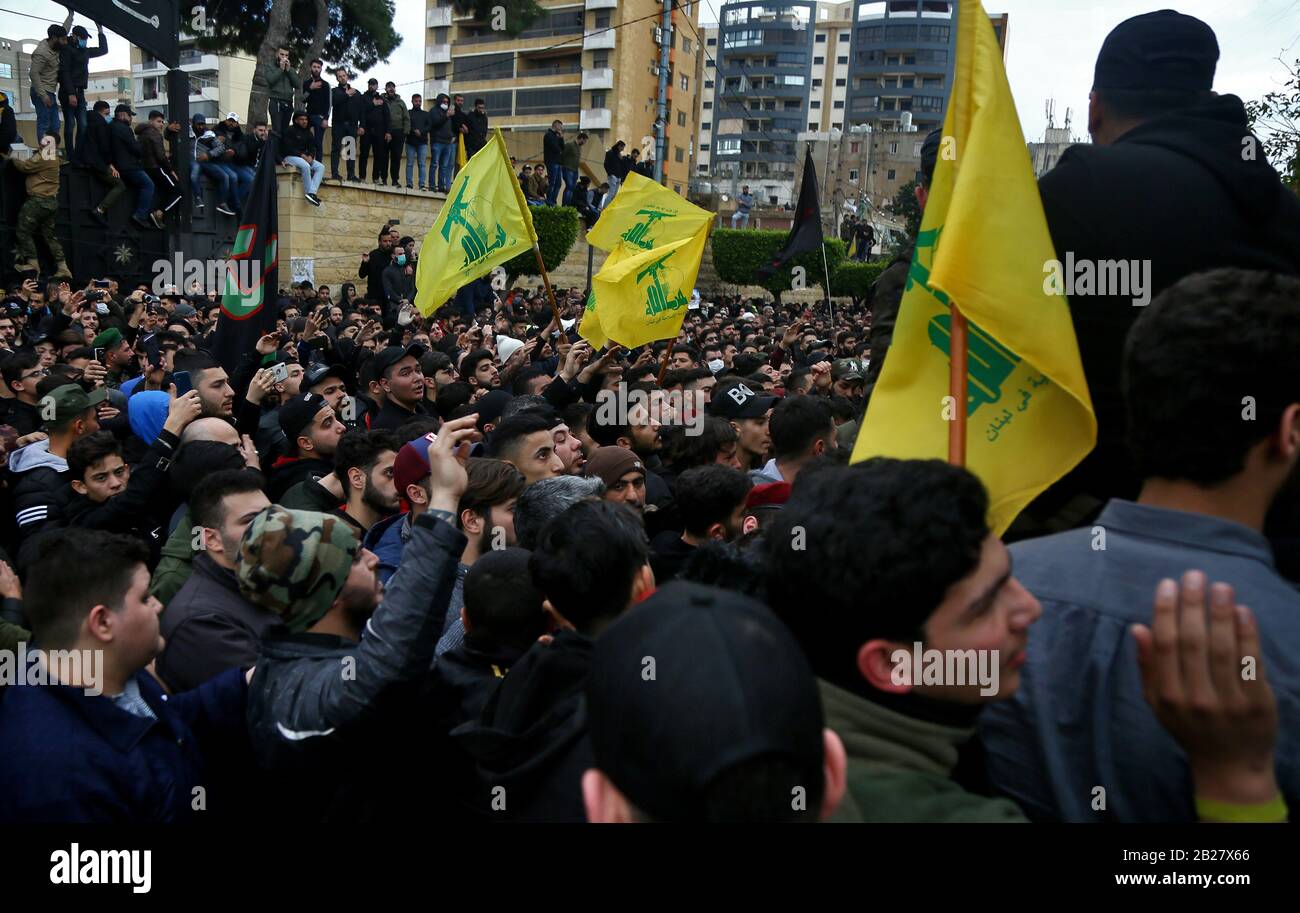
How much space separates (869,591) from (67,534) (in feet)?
6.79

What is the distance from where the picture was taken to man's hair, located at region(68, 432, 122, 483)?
463cm

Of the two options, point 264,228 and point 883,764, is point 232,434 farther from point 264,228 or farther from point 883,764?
point 883,764

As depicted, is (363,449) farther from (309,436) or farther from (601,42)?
(601,42)

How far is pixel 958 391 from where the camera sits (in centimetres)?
221

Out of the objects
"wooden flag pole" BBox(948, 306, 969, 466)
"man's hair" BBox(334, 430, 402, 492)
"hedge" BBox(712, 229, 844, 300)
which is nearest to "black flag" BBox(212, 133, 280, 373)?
"man's hair" BBox(334, 430, 402, 492)

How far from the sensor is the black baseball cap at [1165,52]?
2334 millimetres

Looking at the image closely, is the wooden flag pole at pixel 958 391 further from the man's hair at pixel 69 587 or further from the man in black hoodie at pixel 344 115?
the man in black hoodie at pixel 344 115

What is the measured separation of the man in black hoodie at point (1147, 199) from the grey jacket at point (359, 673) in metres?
1.39

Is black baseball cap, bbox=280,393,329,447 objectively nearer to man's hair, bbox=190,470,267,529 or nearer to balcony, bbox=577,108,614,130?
man's hair, bbox=190,470,267,529

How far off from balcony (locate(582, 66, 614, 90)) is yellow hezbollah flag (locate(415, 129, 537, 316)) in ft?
197

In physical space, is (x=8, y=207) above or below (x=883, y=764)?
above

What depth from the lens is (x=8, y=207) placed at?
43.6 feet

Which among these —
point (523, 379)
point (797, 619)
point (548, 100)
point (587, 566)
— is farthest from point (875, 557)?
point (548, 100)
